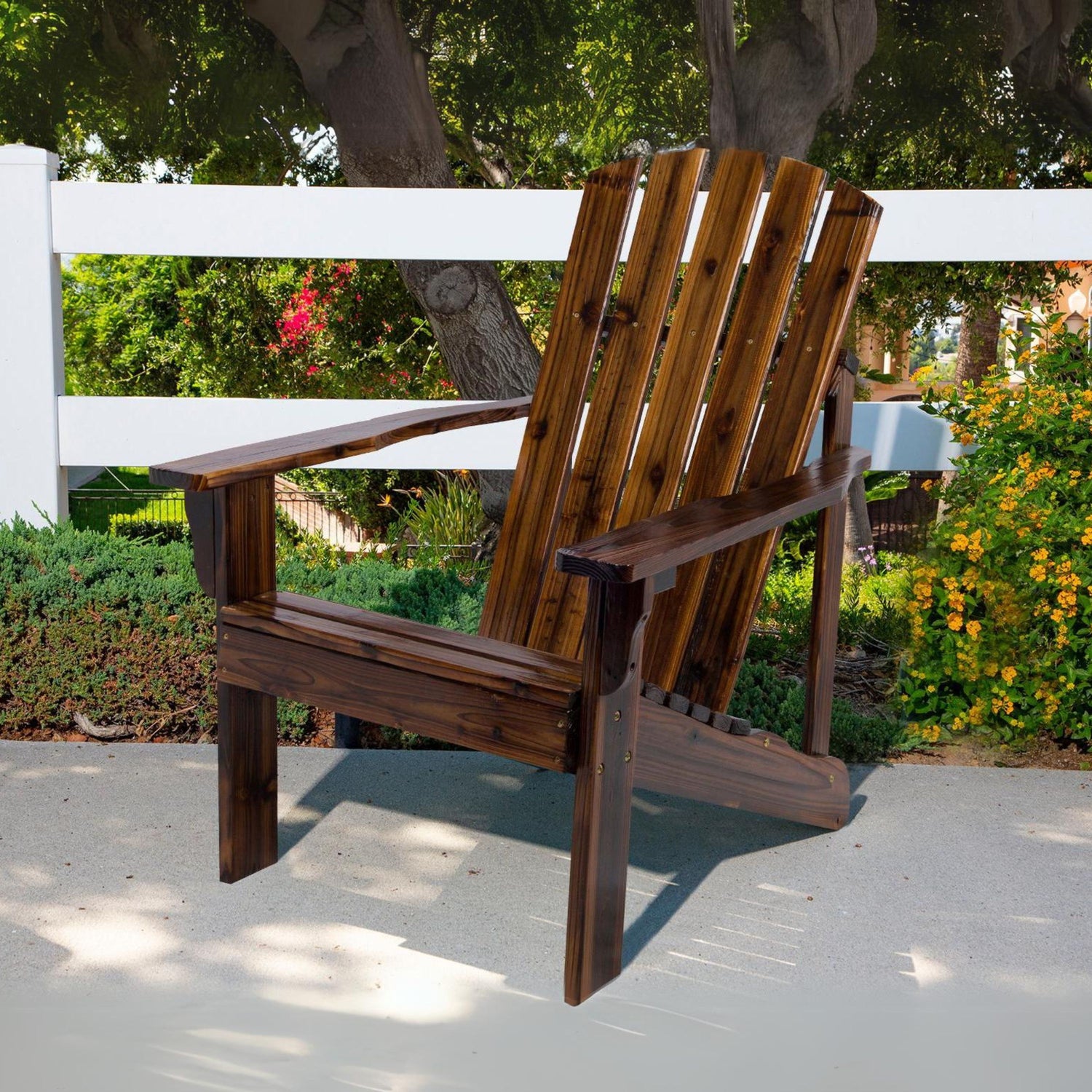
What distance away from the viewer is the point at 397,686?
73.9 inches

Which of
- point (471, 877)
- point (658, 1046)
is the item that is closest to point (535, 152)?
point (471, 877)

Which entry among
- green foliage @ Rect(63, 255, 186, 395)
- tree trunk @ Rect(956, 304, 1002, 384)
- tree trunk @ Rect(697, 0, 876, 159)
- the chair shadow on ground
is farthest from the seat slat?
green foliage @ Rect(63, 255, 186, 395)

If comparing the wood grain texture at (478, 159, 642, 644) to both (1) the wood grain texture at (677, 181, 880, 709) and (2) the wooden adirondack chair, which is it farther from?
(1) the wood grain texture at (677, 181, 880, 709)

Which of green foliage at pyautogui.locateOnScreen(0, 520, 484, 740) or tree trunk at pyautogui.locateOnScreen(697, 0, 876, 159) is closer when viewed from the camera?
green foliage at pyautogui.locateOnScreen(0, 520, 484, 740)

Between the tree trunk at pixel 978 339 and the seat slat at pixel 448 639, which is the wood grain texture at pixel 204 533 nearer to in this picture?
the seat slat at pixel 448 639

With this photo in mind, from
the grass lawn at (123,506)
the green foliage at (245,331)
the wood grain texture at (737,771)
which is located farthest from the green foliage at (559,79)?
the wood grain texture at (737,771)

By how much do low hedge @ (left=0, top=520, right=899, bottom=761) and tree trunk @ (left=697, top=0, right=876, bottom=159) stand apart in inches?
153

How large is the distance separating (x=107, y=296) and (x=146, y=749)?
20.9 feet

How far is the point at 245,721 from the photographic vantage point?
83.0 inches

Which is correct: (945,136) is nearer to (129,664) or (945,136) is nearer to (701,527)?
(129,664)

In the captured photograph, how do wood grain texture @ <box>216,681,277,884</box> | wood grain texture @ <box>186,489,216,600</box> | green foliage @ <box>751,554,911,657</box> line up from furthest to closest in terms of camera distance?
green foliage @ <box>751,554,911,657</box> < wood grain texture @ <box>216,681,277,884</box> < wood grain texture @ <box>186,489,216,600</box>

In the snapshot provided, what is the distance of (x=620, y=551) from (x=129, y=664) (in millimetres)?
1638

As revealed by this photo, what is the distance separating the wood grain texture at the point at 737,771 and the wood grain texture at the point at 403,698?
0.59 feet

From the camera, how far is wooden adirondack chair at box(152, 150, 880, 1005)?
174cm
